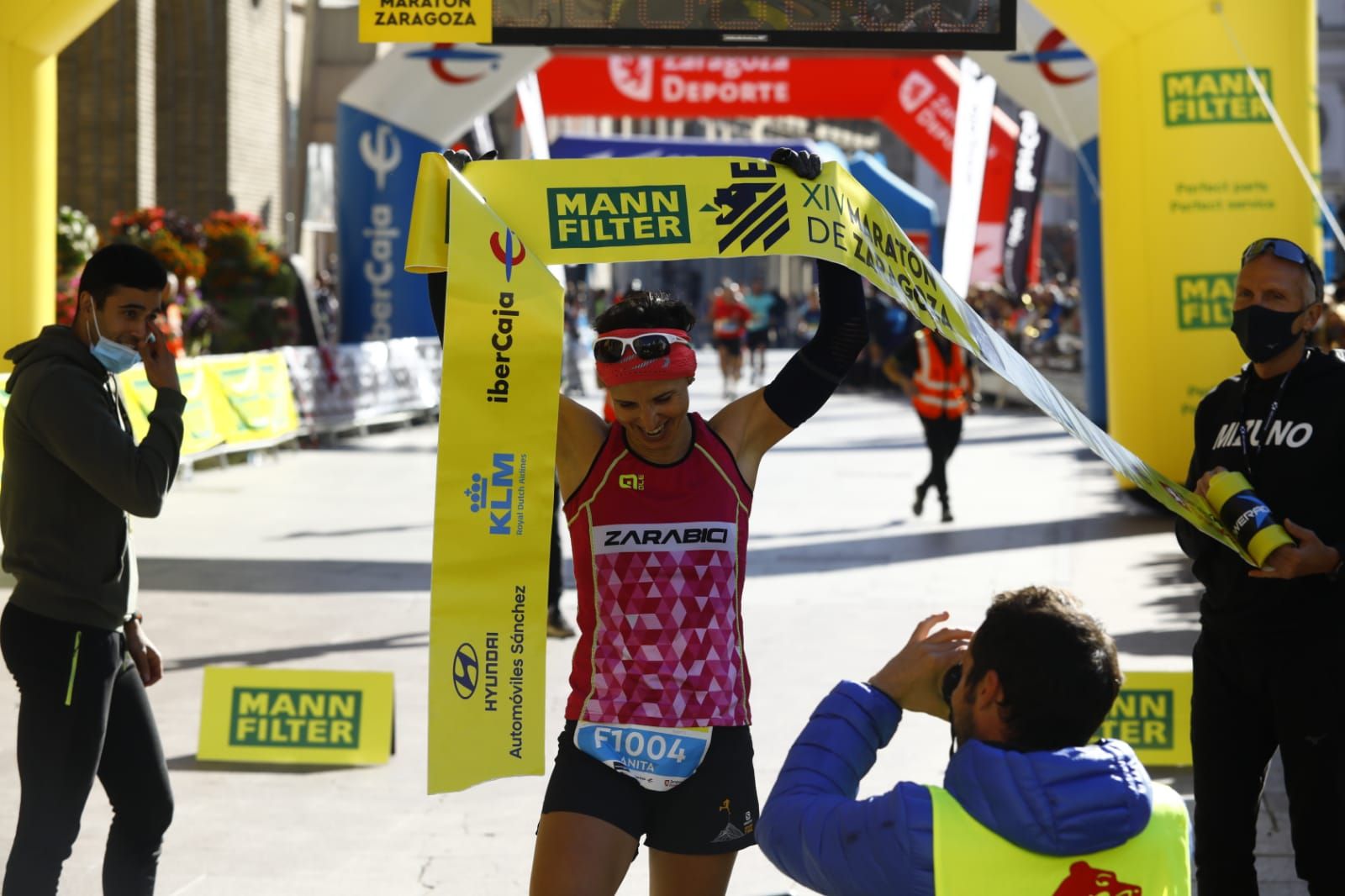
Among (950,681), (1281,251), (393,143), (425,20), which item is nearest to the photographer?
(950,681)

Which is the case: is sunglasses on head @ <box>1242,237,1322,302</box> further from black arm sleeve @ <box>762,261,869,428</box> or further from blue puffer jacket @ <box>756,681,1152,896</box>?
blue puffer jacket @ <box>756,681,1152,896</box>

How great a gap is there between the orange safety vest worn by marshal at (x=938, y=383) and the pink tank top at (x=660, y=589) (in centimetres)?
1066

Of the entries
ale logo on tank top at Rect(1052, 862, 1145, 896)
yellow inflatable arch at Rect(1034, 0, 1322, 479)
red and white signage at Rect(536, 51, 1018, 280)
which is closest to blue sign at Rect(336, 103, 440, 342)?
red and white signage at Rect(536, 51, 1018, 280)

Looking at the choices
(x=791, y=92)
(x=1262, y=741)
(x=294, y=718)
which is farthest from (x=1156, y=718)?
(x=791, y=92)

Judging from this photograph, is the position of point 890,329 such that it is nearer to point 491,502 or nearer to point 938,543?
point 938,543

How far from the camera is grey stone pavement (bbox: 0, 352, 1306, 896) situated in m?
6.02

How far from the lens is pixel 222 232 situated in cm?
2052

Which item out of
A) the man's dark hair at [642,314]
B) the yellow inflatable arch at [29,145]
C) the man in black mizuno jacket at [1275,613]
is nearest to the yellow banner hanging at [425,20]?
the man's dark hair at [642,314]

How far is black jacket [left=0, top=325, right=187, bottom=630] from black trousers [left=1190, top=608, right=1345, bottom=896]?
2.42 metres

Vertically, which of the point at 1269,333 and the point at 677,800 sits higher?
the point at 1269,333

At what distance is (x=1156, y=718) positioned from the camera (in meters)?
6.87

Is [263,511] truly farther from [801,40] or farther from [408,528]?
[801,40]

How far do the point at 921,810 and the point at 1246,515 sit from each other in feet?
5.74

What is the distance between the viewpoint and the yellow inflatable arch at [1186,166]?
12.4 metres
